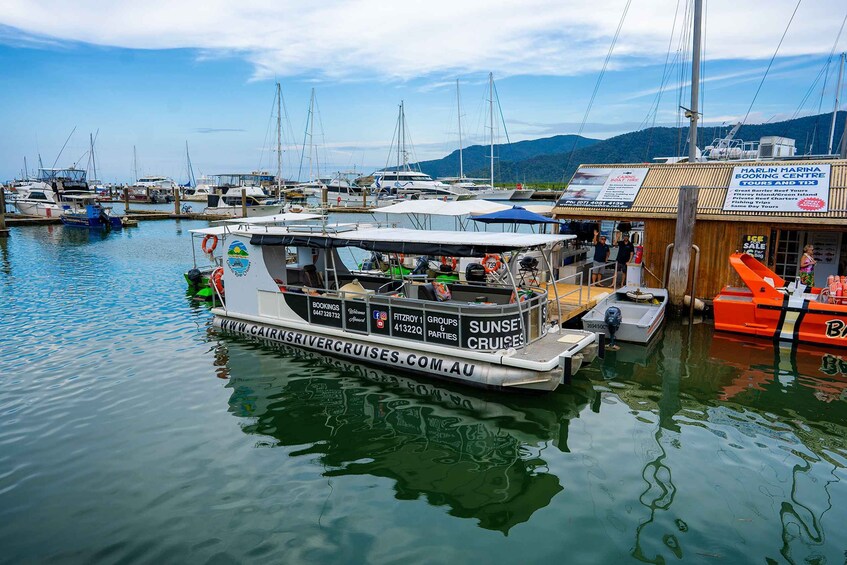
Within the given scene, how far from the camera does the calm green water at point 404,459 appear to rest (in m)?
7.04

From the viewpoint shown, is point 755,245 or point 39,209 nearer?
point 755,245

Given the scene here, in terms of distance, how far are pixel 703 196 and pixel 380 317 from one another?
13327 mm

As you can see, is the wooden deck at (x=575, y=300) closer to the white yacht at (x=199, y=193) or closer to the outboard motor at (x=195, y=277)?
the outboard motor at (x=195, y=277)

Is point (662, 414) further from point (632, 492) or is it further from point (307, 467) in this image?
point (307, 467)

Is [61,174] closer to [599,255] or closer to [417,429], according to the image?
[599,255]

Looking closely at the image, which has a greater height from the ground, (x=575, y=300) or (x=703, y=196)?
(x=703, y=196)

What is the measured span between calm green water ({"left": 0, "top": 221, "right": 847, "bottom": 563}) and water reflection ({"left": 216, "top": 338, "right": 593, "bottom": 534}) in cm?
5

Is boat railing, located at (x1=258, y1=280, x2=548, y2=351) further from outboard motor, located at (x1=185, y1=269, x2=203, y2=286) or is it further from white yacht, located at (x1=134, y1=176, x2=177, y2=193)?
white yacht, located at (x1=134, y1=176, x2=177, y2=193)

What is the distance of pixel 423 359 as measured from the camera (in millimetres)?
12273

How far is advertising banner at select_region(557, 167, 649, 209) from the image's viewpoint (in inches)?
813

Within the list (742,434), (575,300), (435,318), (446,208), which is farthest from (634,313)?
(435,318)

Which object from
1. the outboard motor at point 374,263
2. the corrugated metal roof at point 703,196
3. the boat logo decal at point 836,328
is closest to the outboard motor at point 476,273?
the outboard motor at point 374,263

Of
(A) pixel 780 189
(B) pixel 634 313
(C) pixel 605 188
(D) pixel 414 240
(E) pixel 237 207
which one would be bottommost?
(B) pixel 634 313

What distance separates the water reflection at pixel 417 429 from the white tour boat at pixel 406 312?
539 mm
